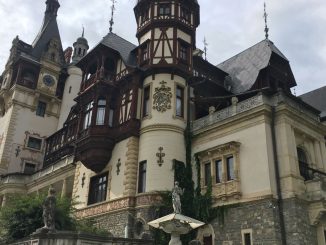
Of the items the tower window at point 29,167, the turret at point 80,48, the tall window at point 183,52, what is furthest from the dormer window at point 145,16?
the turret at point 80,48

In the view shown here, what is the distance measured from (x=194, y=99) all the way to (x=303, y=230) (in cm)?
1270

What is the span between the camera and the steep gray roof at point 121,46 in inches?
1224

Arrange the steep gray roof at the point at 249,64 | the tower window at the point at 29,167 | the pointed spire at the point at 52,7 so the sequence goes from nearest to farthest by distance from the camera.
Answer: the steep gray roof at the point at 249,64
the tower window at the point at 29,167
the pointed spire at the point at 52,7

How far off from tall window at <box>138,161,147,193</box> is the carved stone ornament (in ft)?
13.0

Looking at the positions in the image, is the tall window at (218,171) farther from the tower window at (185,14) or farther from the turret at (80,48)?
the turret at (80,48)

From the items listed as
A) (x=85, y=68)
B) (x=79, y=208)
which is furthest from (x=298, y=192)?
(x=85, y=68)

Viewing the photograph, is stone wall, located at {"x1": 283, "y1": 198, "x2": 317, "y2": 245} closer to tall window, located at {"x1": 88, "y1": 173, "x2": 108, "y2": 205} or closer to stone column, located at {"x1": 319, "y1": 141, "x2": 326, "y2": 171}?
stone column, located at {"x1": 319, "y1": 141, "x2": 326, "y2": 171}

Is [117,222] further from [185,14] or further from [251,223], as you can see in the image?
[185,14]

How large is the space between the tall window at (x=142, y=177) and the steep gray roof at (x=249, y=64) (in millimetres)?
9893

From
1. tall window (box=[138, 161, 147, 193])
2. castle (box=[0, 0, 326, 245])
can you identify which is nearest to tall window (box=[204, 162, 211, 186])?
castle (box=[0, 0, 326, 245])

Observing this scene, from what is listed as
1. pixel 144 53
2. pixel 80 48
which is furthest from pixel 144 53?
pixel 80 48

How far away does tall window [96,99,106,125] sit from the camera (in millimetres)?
28519

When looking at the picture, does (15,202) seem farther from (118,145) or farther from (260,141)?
(260,141)

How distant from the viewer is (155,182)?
81.8 feet
